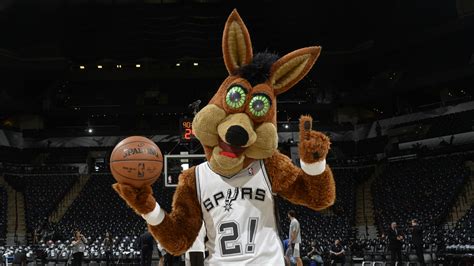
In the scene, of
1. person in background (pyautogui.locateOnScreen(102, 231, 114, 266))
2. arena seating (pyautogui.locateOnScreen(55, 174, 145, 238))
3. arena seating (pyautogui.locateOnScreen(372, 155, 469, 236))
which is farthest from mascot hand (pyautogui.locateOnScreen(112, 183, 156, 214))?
arena seating (pyautogui.locateOnScreen(55, 174, 145, 238))

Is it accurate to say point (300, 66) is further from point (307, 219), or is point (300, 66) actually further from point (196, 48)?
point (196, 48)

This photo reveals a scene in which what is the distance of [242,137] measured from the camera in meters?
2.93

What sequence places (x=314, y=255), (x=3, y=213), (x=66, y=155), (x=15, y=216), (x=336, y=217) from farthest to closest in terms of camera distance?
(x=66, y=155), (x=15, y=216), (x=3, y=213), (x=336, y=217), (x=314, y=255)

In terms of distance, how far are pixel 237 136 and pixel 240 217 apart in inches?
19.2

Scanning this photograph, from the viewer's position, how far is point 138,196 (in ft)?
9.64

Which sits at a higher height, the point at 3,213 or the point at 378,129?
the point at 378,129

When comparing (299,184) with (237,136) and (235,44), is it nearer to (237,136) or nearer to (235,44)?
(237,136)

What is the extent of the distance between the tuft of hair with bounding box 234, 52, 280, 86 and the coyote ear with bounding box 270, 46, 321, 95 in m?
0.04

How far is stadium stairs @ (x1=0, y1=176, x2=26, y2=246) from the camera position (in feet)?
65.4

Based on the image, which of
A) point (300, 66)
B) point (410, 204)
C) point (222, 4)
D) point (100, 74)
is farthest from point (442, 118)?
point (300, 66)

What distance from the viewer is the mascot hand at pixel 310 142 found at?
9.42 ft

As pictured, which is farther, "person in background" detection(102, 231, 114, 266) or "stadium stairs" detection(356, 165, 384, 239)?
"stadium stairs" detection(356, 165, 384, 239)

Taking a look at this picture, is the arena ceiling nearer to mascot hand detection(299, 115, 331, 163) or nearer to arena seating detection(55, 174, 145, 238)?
arena seating detection(55, 174, 145, 238)

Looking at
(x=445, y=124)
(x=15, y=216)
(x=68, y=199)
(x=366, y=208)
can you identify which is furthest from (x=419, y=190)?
(x=15, y=216)
